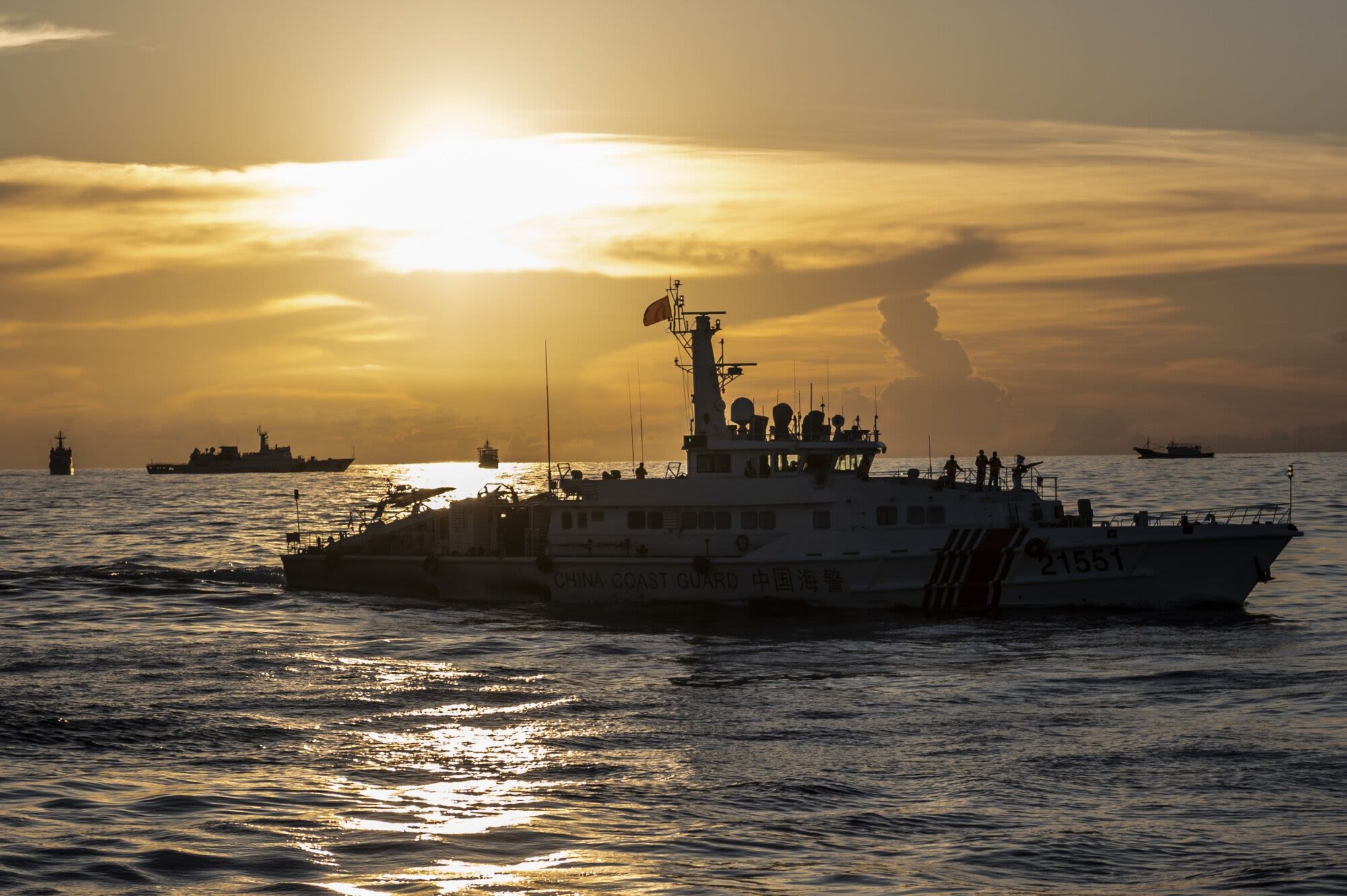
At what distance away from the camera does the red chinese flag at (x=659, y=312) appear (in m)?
38.9

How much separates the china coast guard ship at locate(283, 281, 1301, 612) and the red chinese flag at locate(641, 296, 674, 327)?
0.08 meters

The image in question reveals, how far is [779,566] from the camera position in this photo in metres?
34.7

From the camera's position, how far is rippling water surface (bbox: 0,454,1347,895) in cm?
1402

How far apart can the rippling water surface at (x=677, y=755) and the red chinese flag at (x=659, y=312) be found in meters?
9.20

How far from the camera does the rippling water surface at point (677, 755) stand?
46.0 feet

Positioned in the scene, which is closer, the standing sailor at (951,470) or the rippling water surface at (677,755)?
the rippling water surface at (677,755)

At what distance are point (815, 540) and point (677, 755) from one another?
15.7 meters

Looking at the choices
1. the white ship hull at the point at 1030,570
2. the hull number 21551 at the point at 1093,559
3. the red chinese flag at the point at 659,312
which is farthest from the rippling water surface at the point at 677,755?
the red chinese flag at the point at 659,312

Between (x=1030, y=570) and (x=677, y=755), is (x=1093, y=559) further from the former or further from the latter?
(x=677, y=755)

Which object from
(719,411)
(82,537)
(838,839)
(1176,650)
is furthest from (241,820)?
(82,537)

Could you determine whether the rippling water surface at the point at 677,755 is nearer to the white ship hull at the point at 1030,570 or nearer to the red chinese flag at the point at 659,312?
the white ship hull at the point at 1030,570

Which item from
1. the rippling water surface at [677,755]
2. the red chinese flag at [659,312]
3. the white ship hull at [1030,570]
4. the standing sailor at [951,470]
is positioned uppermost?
the red chinese flag at [659,312]

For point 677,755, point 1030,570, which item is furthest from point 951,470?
point 677,755

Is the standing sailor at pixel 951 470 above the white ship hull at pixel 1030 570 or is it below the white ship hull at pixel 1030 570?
above
